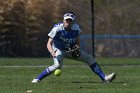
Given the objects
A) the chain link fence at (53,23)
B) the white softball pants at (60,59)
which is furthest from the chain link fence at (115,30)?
the white softball pants at (60,59)

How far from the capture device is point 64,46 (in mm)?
13984

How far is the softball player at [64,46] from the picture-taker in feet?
44.7

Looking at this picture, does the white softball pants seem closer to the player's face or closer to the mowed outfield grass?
the mowed outfield grass

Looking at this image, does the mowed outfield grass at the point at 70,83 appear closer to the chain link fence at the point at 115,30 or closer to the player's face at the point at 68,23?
the player's face at the point at 68,23

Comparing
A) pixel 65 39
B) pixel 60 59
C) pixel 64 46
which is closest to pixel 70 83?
pixel 60 59

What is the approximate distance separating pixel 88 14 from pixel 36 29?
89.7 inches

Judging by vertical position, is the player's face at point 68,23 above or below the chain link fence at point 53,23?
below

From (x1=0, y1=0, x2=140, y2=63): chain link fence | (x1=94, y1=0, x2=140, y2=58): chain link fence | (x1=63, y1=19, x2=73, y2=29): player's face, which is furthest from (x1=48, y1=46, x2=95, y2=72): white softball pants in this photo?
(x1=94, y1=0, x2=140, y2=58): chain link fence

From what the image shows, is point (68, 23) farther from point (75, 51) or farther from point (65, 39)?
point (75, 51)

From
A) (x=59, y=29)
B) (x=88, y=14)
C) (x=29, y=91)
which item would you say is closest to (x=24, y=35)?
(x=88, y=14)

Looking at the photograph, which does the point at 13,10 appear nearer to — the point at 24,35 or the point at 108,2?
the point at 24,35

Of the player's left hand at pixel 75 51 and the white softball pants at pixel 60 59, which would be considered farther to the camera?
the player's left hand at pixel 75 51

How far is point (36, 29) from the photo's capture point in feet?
83.1

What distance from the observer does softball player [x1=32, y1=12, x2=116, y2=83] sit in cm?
1363
